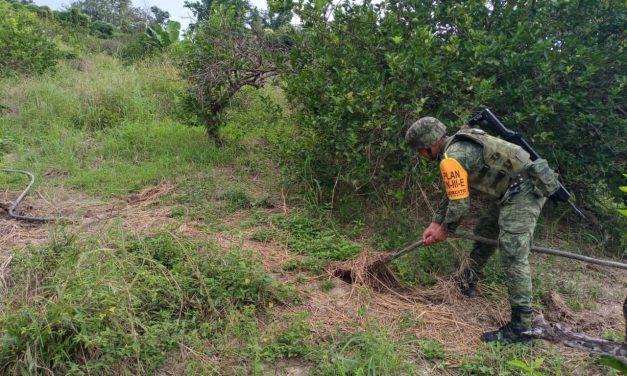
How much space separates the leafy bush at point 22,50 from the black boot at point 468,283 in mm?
8540

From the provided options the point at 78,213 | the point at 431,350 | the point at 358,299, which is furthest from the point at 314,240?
the point at 78,213

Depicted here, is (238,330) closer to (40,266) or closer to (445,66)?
(40,266)

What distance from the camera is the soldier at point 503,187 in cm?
312

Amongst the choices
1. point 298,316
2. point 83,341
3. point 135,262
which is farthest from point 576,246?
point 83,341

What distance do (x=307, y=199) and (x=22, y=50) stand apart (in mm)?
7204

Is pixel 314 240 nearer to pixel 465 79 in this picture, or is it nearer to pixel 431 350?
pixel 431 350

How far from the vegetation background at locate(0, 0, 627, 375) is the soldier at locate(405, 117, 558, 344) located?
395 mm

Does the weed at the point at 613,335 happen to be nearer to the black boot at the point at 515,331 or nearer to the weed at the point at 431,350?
the black boot at the point at 515,331

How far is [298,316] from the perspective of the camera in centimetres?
300

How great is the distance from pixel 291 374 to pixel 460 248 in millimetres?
2186

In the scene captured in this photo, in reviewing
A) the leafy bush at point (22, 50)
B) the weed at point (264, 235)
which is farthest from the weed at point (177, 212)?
the leafy bush at point (22, 50)

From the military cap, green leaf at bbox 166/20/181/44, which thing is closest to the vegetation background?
the military cap

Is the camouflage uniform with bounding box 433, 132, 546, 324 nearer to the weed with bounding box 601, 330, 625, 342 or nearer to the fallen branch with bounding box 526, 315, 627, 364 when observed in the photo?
the fallen branch with bounding box 526, 315, 627, 364

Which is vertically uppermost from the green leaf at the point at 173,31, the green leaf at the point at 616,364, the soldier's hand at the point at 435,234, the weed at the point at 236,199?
the green leaf at the point at 173,31
